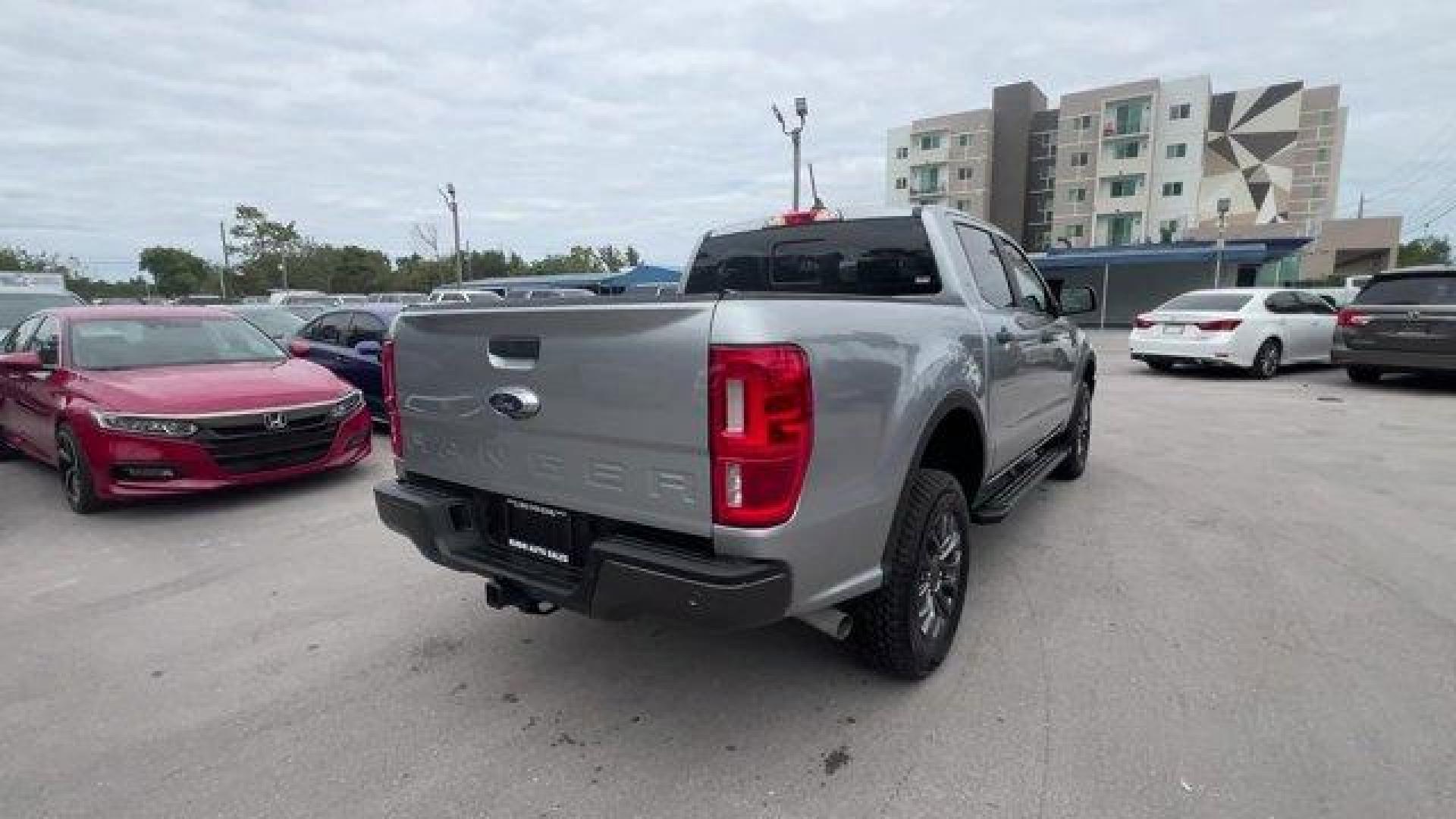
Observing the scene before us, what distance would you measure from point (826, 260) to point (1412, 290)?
1060cm

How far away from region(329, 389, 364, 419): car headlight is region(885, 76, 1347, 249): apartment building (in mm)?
46650

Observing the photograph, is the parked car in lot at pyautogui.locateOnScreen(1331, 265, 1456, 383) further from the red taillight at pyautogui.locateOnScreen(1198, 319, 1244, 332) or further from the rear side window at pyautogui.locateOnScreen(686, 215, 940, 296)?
the rear side window at pyautogui.locateOnScreen(686, 215, 940, 296)

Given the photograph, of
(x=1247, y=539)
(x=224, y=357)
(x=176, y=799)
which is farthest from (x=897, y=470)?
(x=224, y=357)

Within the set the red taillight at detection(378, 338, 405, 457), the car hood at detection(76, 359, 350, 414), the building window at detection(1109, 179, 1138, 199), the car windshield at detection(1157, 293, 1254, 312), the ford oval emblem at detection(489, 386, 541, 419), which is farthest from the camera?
the building window at detection(1109, 179, 1138, 199)

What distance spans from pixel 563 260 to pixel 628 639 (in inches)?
3561

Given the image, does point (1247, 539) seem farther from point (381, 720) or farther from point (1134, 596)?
point (381, 720)

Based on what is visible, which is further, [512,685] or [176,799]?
[512,685]

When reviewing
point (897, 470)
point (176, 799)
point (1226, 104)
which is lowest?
point (176, 799)

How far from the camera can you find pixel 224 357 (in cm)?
639

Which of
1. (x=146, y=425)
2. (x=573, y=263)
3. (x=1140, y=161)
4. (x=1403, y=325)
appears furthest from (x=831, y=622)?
(x=573, y=263)

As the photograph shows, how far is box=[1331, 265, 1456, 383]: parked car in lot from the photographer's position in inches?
386

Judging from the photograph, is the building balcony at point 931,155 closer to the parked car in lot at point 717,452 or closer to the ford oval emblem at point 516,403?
the parked car in lot at point 717,452

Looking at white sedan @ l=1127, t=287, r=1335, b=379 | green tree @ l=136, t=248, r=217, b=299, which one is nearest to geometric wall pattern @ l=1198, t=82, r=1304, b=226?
white sedan @ l=1127, t=287, r=1335, b=379

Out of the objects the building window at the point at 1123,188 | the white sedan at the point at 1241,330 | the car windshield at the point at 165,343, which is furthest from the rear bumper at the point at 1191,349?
the building window at the point at 1123,188
